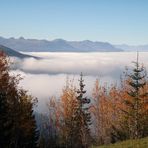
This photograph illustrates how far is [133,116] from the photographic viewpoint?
5638cm

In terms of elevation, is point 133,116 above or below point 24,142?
above

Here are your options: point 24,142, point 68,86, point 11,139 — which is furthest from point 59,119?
point 11,139

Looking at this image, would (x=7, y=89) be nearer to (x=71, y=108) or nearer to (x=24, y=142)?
(x=24, y=142)

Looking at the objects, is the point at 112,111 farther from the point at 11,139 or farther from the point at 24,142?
the point at 11,139

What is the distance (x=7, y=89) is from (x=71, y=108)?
79.4 feet

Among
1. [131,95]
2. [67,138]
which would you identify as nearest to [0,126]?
[131,95]

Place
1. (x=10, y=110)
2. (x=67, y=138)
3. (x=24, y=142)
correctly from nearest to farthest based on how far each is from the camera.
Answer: (x=10, y=110) < (x=24, y=142) < (x=67, y=138)

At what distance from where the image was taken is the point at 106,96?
84000 millimetres

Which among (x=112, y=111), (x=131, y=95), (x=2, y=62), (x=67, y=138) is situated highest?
Answer: (x=2, y=62)

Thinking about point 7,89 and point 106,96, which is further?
point 106,96

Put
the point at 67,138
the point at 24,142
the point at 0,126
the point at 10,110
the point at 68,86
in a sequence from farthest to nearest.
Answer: the point at 68,86
the point at 67,138
the point at 24,142
the point at 10,110
the point at 0,126

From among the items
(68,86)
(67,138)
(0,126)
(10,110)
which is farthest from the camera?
(68,86)

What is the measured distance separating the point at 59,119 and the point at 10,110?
3124 centimetres

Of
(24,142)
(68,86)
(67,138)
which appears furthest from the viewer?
(68,86)
